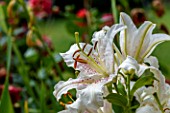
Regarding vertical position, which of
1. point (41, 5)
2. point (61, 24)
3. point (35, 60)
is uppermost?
point (61, 24)

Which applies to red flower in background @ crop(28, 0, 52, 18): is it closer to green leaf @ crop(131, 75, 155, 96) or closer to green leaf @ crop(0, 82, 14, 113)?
green leaf @ crop(0, 82, 14, 113)

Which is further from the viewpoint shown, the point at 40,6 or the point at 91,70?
the point at 40,6

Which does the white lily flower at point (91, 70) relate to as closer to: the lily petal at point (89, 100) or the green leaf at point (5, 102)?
the lily petal at point (89, 100)

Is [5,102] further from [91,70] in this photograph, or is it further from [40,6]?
[40,6]

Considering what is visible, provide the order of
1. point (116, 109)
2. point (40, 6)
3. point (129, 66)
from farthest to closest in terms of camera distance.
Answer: point (40, 6)
point (116, 109)
point (129, 66)

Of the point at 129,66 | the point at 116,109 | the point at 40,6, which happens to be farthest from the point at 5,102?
the point at 40,6

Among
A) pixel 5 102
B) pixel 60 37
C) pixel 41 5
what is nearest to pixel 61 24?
pixel 60 37

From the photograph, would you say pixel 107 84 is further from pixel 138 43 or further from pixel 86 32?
pixel 86 32
